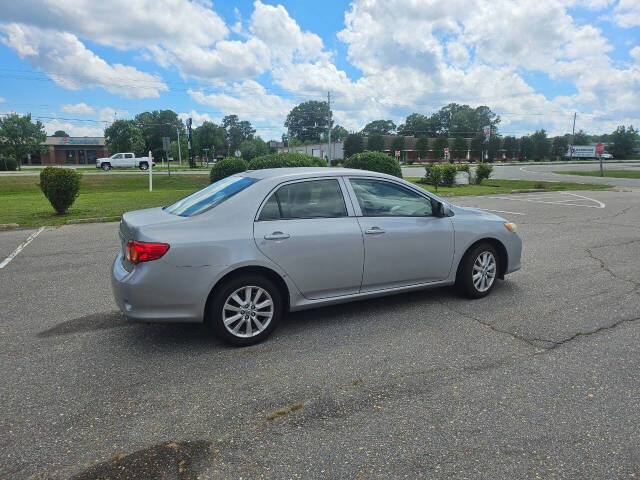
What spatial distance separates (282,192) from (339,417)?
2149 millimetres

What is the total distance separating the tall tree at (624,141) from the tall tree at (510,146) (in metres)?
19.7

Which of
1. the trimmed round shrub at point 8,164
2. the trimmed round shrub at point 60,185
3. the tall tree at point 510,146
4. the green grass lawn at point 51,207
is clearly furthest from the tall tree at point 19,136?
the tall tree at point 510,146

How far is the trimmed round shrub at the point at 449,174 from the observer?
974 inches

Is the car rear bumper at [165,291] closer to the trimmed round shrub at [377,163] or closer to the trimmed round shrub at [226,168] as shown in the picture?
the trimmed round shrub at [377,163]

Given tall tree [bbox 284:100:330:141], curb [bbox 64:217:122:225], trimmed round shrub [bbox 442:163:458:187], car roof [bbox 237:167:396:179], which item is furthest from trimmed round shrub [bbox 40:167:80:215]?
tall tree [bbox 284:100:330:141]

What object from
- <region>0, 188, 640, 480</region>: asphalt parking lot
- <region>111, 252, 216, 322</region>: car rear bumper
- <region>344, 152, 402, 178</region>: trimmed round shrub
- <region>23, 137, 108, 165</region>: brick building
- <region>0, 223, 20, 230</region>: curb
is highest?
<region>23, 137, 108, 165</region>: brick building

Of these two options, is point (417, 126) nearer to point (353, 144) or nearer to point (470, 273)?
point (353, 144)

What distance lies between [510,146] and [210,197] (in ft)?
317

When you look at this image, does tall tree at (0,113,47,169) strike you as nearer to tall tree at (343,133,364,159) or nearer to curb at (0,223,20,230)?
tall tree at (343,133,364,159)

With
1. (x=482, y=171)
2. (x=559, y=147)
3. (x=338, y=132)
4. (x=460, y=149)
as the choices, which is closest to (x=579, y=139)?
(x=559, y=147)

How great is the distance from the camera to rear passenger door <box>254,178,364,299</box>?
4.21m

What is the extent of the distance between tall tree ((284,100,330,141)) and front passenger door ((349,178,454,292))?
14774cm

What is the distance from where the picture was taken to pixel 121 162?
50.6 meters

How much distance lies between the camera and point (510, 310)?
507 cm
